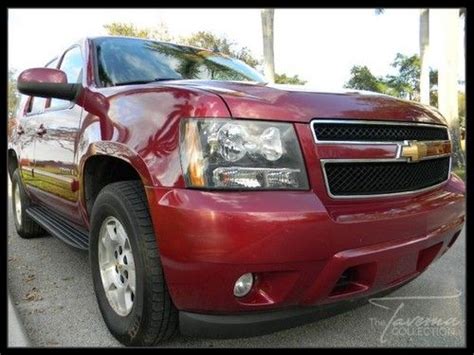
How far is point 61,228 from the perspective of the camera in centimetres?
344

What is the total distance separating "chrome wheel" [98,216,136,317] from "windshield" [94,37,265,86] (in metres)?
1.00

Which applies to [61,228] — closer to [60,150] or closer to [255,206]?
[60,150]

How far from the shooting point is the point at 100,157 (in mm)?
2641

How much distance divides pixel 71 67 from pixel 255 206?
2522 millimetres

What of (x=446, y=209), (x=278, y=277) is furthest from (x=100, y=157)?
(x=446, y=209)

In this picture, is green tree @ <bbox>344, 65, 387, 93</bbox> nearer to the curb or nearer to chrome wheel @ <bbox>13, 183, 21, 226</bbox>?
the curb

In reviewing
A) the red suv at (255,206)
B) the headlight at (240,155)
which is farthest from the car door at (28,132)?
the headlight at (240,155)

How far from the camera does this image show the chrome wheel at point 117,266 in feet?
7.56

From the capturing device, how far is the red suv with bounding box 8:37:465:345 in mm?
1873

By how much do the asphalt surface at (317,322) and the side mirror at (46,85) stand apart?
1347 mm

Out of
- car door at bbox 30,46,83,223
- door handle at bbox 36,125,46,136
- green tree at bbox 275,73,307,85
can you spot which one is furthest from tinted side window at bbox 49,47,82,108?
green tree at bbox 275,73,307,85

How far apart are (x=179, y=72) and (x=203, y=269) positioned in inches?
67.1

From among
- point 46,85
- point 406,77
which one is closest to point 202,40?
point 46,85

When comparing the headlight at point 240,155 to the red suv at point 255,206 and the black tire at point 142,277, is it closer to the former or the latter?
the red suv at point 255,206
